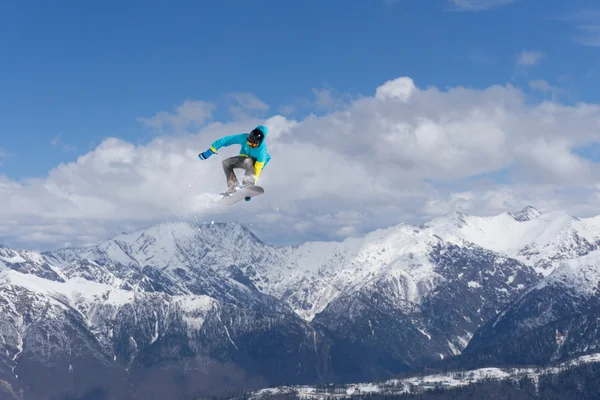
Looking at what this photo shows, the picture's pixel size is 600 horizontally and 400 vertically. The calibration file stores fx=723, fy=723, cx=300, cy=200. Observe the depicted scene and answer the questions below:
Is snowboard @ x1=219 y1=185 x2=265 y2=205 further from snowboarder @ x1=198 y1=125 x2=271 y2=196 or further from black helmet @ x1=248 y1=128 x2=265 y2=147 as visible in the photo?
black helmet @ x1=248 y1=128 x2=265 y2=147

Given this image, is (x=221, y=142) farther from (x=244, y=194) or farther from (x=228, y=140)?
(x=244, y=194)

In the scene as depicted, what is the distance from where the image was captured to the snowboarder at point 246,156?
74.7 metres

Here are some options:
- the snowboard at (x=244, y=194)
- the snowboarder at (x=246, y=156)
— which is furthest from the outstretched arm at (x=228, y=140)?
the snowboard at (x=244, y=194)

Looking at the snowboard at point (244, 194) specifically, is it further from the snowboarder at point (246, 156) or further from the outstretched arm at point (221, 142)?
the outstretched arm at point (221, 142)

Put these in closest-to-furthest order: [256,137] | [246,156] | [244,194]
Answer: [256,137], [246,156], [244,194]

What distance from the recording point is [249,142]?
75.1m

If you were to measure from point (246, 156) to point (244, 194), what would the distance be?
4.70 metres

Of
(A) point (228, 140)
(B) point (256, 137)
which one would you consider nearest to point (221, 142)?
(A) point (228, 140)

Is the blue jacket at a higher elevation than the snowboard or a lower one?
higher

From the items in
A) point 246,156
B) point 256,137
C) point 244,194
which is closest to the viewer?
point 256,137

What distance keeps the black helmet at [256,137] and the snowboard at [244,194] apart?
5324mm

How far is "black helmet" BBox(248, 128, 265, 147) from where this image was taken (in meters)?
74.0

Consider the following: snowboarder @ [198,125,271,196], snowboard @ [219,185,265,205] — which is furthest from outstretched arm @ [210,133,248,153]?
snowboard @ [219,185,265,205]

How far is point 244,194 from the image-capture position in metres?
79.4
